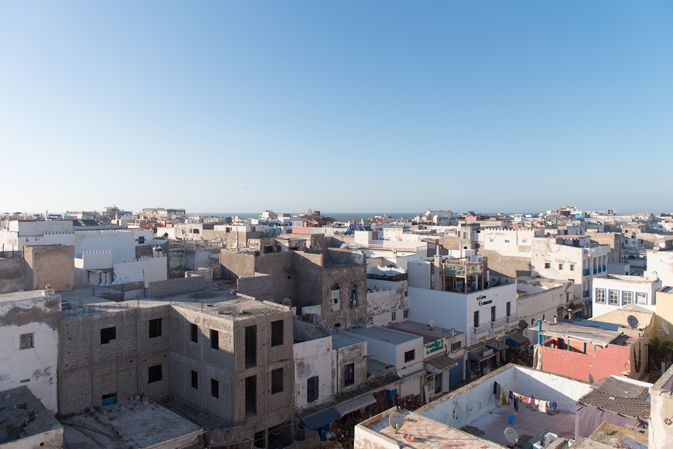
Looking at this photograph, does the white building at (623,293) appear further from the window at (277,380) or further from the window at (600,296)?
the window at (277,380)

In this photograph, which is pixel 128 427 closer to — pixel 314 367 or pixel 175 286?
pixel 314 367

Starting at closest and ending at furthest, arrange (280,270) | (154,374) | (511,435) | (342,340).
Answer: (511,435)
(154,374)
(342,340)
(280,270)

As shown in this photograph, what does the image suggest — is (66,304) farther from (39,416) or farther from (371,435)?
(371,435)

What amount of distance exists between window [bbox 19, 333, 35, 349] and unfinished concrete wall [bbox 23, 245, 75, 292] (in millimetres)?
6757

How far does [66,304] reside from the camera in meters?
20.1

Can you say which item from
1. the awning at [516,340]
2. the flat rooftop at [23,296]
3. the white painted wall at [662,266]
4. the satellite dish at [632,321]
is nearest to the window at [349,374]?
the flat rooftop at [23,296]

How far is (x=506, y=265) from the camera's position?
49.0 metres

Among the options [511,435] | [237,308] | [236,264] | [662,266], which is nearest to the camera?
[511,435]

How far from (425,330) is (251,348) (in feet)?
48.6

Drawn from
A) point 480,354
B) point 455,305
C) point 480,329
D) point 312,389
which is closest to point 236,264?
point 312,389

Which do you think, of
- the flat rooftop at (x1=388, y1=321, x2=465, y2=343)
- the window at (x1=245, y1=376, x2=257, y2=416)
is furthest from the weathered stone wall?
the window at (x1=245, y1=376, x2=257, y2=416)

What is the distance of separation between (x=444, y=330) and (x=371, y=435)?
815 inches

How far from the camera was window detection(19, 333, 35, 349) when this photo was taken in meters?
16.8

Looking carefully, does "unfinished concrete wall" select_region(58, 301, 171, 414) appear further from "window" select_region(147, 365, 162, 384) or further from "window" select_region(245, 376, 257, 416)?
"window" select_region(245, 376, 257, 416)
